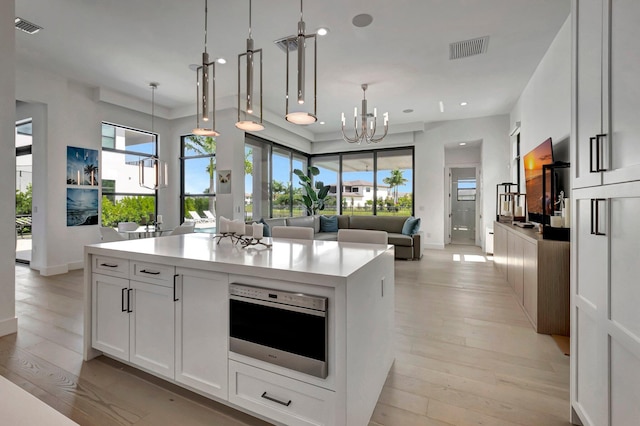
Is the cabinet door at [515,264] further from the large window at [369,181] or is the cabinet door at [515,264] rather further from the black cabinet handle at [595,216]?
the large window at [369,181]

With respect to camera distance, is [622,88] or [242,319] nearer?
[622,88]

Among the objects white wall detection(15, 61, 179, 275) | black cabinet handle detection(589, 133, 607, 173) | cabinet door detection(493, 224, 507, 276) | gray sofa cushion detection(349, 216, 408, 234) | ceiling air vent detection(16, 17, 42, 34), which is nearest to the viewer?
black cabinet handle detection(589, 133, 607, 173)

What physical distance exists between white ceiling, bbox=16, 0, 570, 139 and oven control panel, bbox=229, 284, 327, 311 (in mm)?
2927

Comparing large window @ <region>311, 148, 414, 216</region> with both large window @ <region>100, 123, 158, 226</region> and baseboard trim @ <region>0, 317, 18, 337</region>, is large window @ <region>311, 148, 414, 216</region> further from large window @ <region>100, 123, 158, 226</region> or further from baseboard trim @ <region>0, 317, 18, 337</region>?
baseboard trim @ <region>0, 317, 18, 337</region>

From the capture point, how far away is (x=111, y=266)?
209 centimetres

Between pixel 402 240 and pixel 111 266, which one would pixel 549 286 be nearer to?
pixel 402 240

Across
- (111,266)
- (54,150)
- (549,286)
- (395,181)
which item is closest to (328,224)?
(395,181)

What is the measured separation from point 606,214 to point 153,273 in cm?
245

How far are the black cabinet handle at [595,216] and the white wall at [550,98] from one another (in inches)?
102

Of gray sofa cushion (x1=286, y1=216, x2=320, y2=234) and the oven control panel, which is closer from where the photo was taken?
the oven control panel

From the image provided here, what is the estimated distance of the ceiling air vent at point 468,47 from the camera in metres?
3.70

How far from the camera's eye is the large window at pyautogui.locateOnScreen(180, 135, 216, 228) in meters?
6.45

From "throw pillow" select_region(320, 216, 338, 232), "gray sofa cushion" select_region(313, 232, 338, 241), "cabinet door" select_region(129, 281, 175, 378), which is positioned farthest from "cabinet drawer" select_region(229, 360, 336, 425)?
"throw pillow" select_region(320, 216, 338, 232)

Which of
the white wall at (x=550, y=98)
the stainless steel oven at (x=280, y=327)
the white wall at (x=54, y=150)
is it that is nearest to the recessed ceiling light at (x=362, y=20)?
the white wall at (x=550, y=98)
